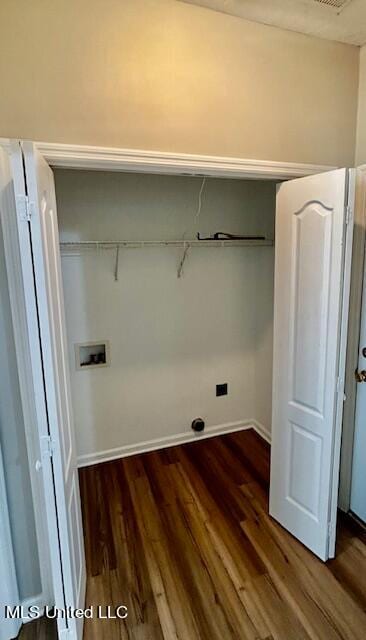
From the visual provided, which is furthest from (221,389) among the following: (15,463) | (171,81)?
(171,81)

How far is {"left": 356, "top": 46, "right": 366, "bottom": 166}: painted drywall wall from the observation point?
1.83 metres

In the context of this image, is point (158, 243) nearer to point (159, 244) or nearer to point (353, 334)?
point (159, 244)

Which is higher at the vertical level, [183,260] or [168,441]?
[183,260]

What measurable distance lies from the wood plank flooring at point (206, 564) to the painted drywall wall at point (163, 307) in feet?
1.69

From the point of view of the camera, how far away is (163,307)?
2770 mm

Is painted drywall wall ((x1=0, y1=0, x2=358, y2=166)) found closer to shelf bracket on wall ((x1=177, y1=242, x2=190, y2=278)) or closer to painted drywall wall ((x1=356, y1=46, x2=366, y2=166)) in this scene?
painted drywall wall ((x1=356, y1=46, x2=366, y2=166))

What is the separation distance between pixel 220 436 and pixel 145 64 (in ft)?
9.09

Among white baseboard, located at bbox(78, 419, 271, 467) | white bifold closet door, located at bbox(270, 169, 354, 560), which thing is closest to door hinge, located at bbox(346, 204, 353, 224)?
white bifold closet door, located at bbox(270, 169, 354, 560)

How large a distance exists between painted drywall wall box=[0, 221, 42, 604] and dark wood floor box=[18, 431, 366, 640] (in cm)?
35

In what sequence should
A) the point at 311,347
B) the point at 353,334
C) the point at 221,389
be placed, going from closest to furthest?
the point at 311,347 < the point at 353,334 < the point at 221,389

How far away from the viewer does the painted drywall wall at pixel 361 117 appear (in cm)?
183

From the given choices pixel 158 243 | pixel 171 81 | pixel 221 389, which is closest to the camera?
pixel 171 81

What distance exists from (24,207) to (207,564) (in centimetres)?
196

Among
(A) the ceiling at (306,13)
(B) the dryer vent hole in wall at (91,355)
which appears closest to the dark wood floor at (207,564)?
(B) the dryer vent hole in wall at (91,355)
